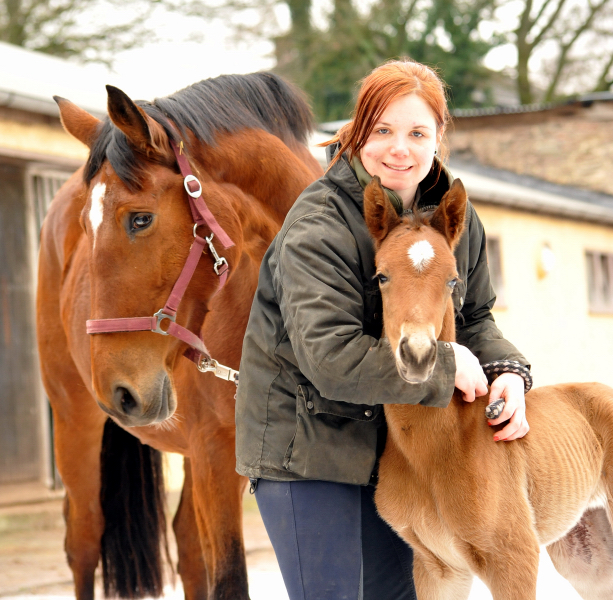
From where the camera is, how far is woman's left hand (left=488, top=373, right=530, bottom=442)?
6.38 feet

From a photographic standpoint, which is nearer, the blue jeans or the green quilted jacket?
the green quilted jacket

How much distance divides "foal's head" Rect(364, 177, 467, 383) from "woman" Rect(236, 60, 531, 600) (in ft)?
0.23

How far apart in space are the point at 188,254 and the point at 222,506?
3.13ft

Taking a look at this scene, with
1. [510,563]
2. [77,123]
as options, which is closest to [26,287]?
[77,123]

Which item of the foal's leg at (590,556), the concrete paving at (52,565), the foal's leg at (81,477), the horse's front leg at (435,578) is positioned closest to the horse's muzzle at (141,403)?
the horse's front leg at (435,578)

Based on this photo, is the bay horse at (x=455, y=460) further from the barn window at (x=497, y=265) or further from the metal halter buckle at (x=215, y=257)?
the barn window at (x=497, y=265)

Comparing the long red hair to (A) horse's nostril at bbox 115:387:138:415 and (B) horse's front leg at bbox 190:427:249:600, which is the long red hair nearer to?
(A) horse's nostril at bbox 115:387:138:415

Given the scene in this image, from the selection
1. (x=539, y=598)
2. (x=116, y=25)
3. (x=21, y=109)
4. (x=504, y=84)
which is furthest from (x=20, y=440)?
(x=504, y=84)

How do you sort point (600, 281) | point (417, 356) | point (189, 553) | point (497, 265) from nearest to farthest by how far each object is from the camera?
point (417, 356), point (189, 553), point (497, 265), point (600, 281)

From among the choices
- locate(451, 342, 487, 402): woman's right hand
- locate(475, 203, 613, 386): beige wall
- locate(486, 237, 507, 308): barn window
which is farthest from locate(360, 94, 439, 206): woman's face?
locate(486, 237, 507, 308): barn window

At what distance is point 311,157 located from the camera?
3.12 meters

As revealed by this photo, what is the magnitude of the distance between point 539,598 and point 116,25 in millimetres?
15501

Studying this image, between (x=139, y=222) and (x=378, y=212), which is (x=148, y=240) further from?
(x=378, y=212)

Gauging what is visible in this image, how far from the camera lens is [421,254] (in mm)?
1770
